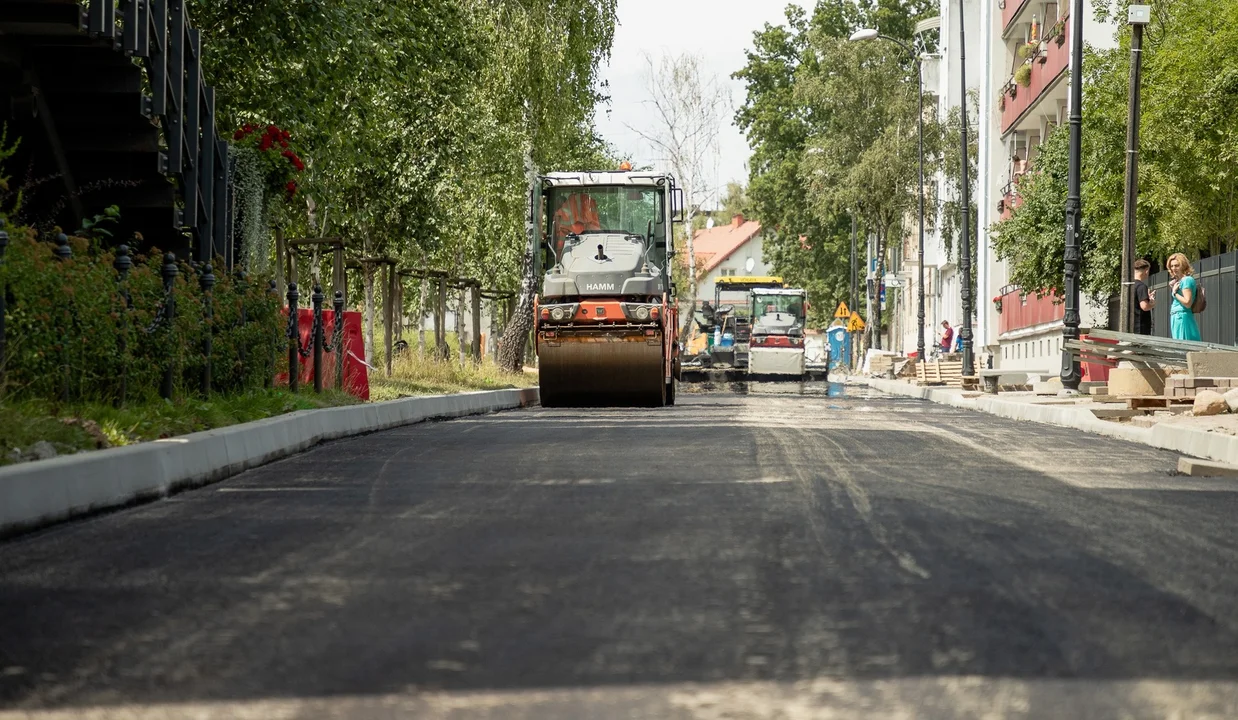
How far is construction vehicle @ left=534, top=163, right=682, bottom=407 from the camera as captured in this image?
86.3 feet

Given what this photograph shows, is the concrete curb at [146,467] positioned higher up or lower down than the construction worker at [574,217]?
lower down

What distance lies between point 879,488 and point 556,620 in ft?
→ 15.7

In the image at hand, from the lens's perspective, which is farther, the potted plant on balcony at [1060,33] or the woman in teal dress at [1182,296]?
the potted plant on balcony at [1060,33]

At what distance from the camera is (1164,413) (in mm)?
20125

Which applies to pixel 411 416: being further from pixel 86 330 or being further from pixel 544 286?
pixel 86 330

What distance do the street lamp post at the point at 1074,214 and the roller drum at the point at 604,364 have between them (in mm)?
6404

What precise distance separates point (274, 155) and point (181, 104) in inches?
142

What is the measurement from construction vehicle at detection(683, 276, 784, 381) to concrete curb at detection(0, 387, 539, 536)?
131 ft

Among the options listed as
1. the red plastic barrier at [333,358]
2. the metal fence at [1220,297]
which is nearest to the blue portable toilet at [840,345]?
the metal fence at [1220,297]

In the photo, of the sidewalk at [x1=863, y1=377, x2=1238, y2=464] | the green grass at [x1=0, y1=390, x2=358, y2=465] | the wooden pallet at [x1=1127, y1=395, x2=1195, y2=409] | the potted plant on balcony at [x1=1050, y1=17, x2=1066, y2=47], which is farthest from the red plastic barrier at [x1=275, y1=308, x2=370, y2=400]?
the potted plant on balcony at [x1=1050, y1=17, x2=1066, y2=47]

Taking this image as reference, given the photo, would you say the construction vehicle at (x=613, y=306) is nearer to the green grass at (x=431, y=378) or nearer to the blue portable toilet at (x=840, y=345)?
the green grass at (x=431, y=378)

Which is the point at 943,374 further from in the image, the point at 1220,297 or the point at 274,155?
the point at 274,155

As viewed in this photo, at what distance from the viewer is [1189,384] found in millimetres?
19172

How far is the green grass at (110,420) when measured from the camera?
9.79 m
